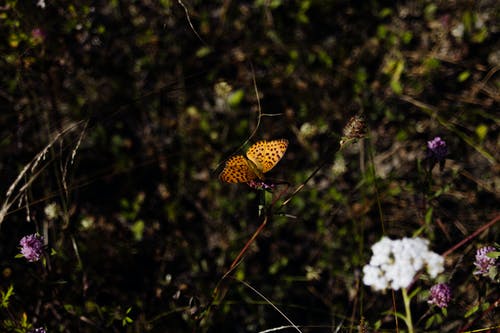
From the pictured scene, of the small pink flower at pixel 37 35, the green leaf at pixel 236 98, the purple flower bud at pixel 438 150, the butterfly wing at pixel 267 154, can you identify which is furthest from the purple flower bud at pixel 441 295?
the small pink flower at pixel 37 35

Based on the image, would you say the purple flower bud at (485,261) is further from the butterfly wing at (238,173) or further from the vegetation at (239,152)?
the butterfly wing at (238,173)

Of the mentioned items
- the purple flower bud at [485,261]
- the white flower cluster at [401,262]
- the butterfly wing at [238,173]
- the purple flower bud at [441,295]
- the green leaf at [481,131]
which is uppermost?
the butterfly wing at [238,173]

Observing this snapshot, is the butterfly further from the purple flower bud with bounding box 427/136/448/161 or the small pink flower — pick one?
the small pink flower

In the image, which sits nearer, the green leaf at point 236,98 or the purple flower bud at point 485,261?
the purple flower bud at point 485,261

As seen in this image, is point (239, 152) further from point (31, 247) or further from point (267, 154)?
point (31, 247)

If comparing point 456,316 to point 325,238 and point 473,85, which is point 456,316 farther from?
point 473,85

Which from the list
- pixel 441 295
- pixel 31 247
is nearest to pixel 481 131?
pixel 441 295

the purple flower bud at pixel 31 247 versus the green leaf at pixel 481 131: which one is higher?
the purple flower bud at pixel 31 247

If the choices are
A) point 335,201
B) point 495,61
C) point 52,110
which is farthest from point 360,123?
point 495,61
